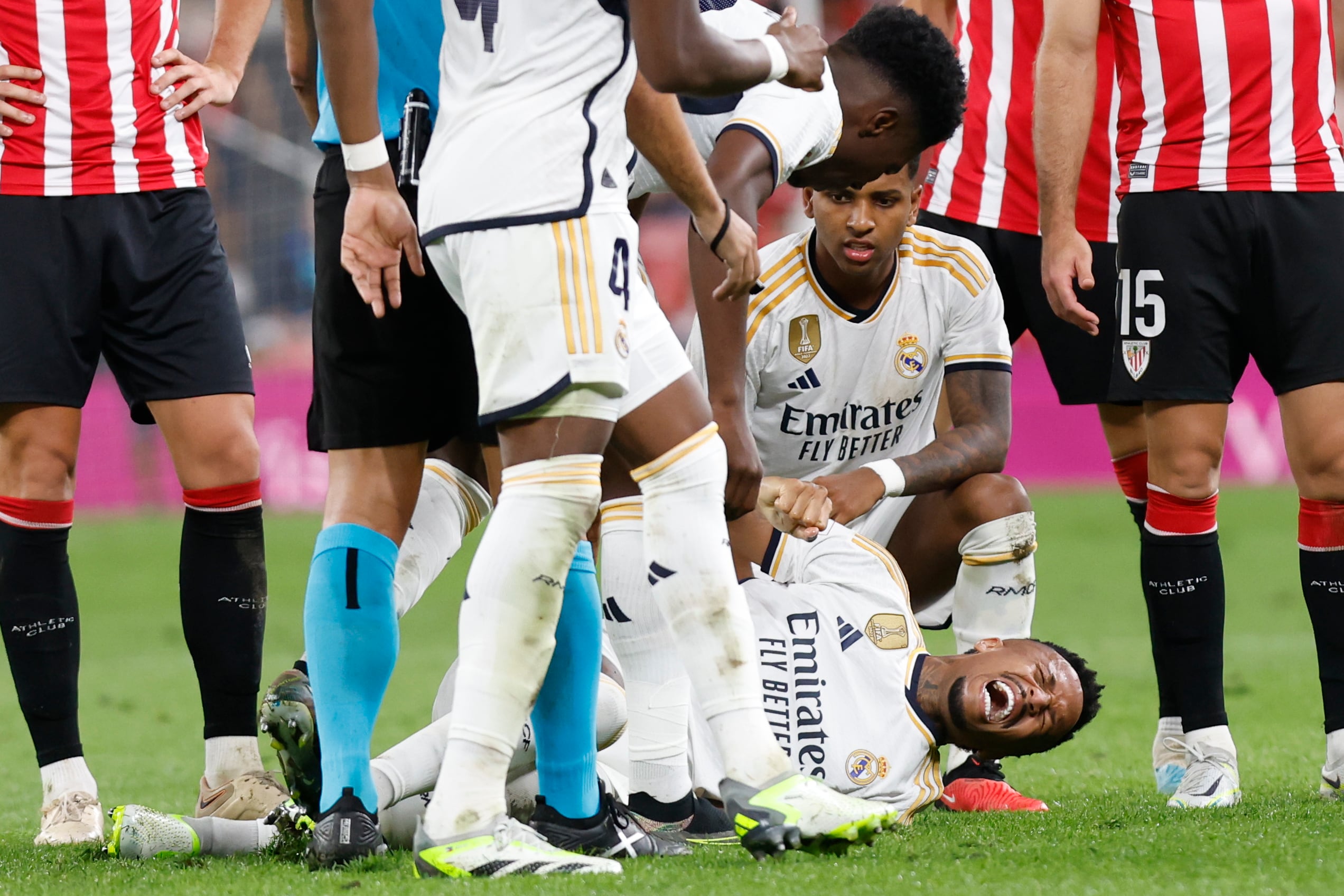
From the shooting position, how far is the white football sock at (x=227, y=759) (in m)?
3.26

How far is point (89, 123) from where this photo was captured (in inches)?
135

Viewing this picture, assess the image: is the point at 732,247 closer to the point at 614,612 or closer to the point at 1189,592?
the point at 614,612

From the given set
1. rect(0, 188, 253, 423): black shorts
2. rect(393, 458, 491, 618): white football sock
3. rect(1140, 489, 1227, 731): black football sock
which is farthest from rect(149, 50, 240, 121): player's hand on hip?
rect(1140, 489, 1227, 731): black football sock


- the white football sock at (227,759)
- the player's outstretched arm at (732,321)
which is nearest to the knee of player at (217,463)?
the white football sock at (227,759)

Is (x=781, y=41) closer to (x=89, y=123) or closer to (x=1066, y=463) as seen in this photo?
(x=89, y=123)

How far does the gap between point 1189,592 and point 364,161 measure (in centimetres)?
214

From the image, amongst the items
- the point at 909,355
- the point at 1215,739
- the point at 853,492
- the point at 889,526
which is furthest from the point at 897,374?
the point at 1215,739

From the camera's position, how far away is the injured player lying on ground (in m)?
3.24

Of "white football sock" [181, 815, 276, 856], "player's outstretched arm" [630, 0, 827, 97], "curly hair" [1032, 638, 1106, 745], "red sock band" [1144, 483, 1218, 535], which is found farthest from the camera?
"red sock band" [1144, 483, 1218, 535]

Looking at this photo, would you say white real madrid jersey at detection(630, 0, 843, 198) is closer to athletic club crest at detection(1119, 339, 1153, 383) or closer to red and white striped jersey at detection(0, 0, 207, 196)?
athletic club crest at detection(1119, 339, 1153, 383)

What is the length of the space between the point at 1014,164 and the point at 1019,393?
29.7 ft

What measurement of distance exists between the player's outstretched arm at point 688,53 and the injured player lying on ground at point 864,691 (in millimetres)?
1178

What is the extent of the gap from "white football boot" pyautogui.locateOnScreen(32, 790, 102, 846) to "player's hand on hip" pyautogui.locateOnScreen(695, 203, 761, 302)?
→ 65.7 inches

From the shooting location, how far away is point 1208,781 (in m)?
3.36
